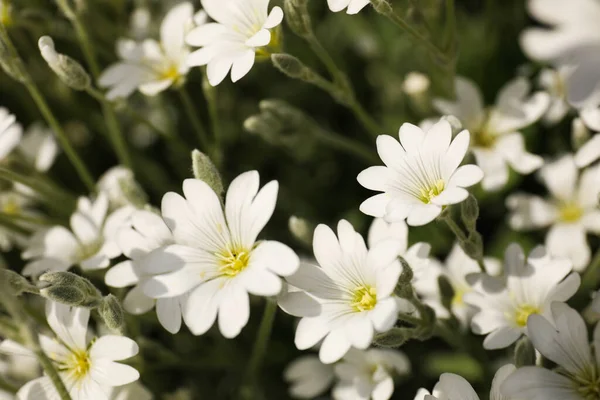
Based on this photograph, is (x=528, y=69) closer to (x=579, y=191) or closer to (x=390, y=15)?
(x=579, y=191)

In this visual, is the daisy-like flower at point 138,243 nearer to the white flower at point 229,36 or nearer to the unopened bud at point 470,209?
the white flower at point 229,36

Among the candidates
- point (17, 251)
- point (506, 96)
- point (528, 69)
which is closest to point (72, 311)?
point (17, 251)

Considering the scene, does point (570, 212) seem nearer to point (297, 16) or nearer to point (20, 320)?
point (297, 16)

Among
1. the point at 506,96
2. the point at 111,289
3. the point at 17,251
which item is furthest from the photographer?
the point at 17,251

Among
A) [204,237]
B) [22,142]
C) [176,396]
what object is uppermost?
[22,142]

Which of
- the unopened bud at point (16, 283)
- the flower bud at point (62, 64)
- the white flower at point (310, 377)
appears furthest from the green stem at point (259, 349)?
the flower bud at point (62, 64)

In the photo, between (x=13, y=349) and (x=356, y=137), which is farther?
(x=356, y=137)

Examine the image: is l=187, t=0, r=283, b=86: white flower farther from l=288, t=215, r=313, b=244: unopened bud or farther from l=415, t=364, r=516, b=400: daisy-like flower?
l=415, t=364, r=516, b=400: daisy-like flower
